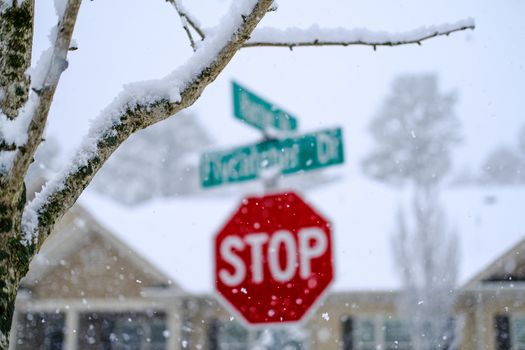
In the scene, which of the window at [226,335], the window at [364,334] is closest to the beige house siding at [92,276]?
A: the window at [226,335]

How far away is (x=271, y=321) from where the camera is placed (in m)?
4.16

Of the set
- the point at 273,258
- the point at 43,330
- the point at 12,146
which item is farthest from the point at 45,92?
the point at 43,330

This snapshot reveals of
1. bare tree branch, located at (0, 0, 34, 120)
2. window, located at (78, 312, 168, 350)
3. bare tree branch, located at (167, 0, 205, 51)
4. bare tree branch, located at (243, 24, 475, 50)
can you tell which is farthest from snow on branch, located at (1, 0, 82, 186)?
window, located at (78, 312, 168, 350)

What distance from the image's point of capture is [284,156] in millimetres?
4969

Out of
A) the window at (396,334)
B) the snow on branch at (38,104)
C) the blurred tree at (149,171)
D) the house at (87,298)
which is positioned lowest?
the window at (396,334)

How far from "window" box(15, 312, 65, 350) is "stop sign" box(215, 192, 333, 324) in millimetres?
13353

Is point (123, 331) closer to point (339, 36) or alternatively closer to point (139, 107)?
point (339, 36)

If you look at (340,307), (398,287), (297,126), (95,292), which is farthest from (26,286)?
(297,126)

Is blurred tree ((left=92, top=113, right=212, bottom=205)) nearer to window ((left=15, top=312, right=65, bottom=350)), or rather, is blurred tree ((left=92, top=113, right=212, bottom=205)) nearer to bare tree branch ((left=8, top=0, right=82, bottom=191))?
window ((left=15, top=312, right=65, bottom=350))

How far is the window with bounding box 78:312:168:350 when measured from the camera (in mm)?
16297

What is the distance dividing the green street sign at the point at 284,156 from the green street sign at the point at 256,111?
0.50 ft

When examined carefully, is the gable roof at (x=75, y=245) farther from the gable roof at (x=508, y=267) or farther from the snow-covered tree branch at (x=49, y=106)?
the snow-covered tree branch at (x=49, y=106)

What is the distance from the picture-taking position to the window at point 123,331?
1630 centimetres

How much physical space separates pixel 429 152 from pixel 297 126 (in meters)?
25.3
